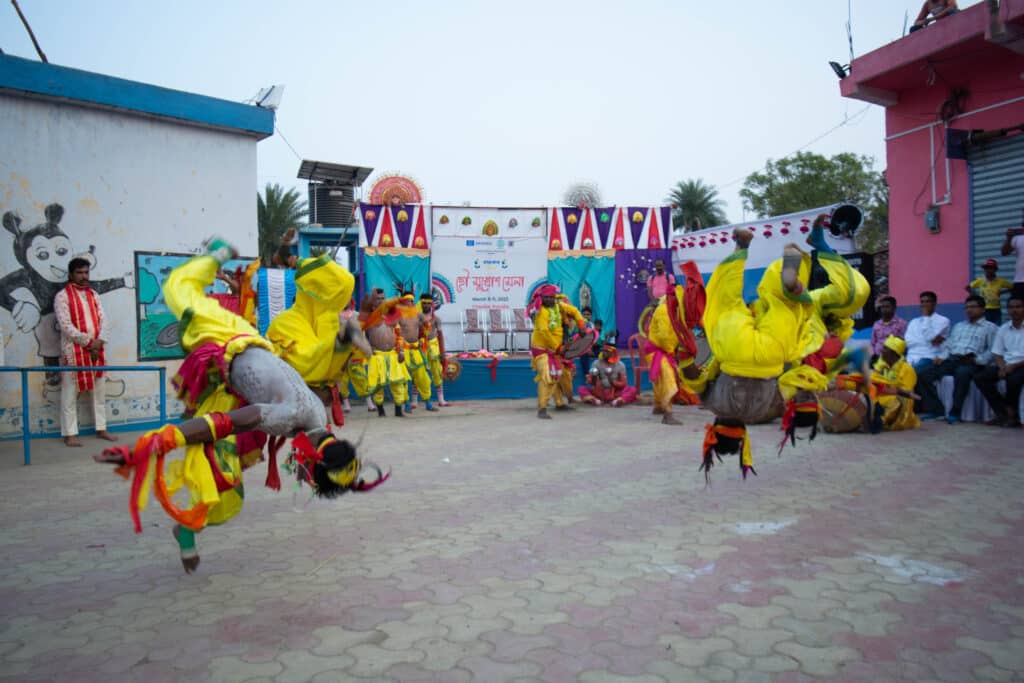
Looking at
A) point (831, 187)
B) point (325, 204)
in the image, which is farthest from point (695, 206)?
point (325, 204)

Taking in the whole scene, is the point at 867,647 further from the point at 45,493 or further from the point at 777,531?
the point at 45,493

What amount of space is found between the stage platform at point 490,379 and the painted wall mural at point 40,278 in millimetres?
6509

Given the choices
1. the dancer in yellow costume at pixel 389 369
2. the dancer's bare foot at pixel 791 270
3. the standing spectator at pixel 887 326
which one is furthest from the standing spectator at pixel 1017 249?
the dancer in yellow costume at pixel 389 369

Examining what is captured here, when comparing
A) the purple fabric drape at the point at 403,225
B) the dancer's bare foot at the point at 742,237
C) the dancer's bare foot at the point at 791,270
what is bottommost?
the dancer's bare foot at the point at 791,270

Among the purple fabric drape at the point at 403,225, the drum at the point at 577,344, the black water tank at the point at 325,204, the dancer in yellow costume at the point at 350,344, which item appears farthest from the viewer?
the black water tank at the point at 325,204

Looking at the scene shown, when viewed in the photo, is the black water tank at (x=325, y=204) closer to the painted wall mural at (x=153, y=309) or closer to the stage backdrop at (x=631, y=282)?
the stage backdrop at (x=631, y=282)

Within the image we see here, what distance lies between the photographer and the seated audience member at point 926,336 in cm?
983

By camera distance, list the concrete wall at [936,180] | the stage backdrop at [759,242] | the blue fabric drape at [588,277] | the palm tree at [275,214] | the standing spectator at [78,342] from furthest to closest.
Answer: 1. the palm tree at [275,214]
2. the blue fabric drape at [588,277]
3. the stage backdrop at [759,242]
4. the concrete wall at [936,180]
5. the standing spectator at [78,342]

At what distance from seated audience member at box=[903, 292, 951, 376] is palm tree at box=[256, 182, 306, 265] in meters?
26.2

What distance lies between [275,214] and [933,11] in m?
26.7

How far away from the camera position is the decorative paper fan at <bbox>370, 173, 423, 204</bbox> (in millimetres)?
16047

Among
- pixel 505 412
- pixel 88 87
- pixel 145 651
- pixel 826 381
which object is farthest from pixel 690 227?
pixel 145 651

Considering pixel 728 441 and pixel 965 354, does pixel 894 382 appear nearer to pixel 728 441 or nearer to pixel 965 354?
pixel 965 354

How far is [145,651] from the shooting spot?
3.02 metres
